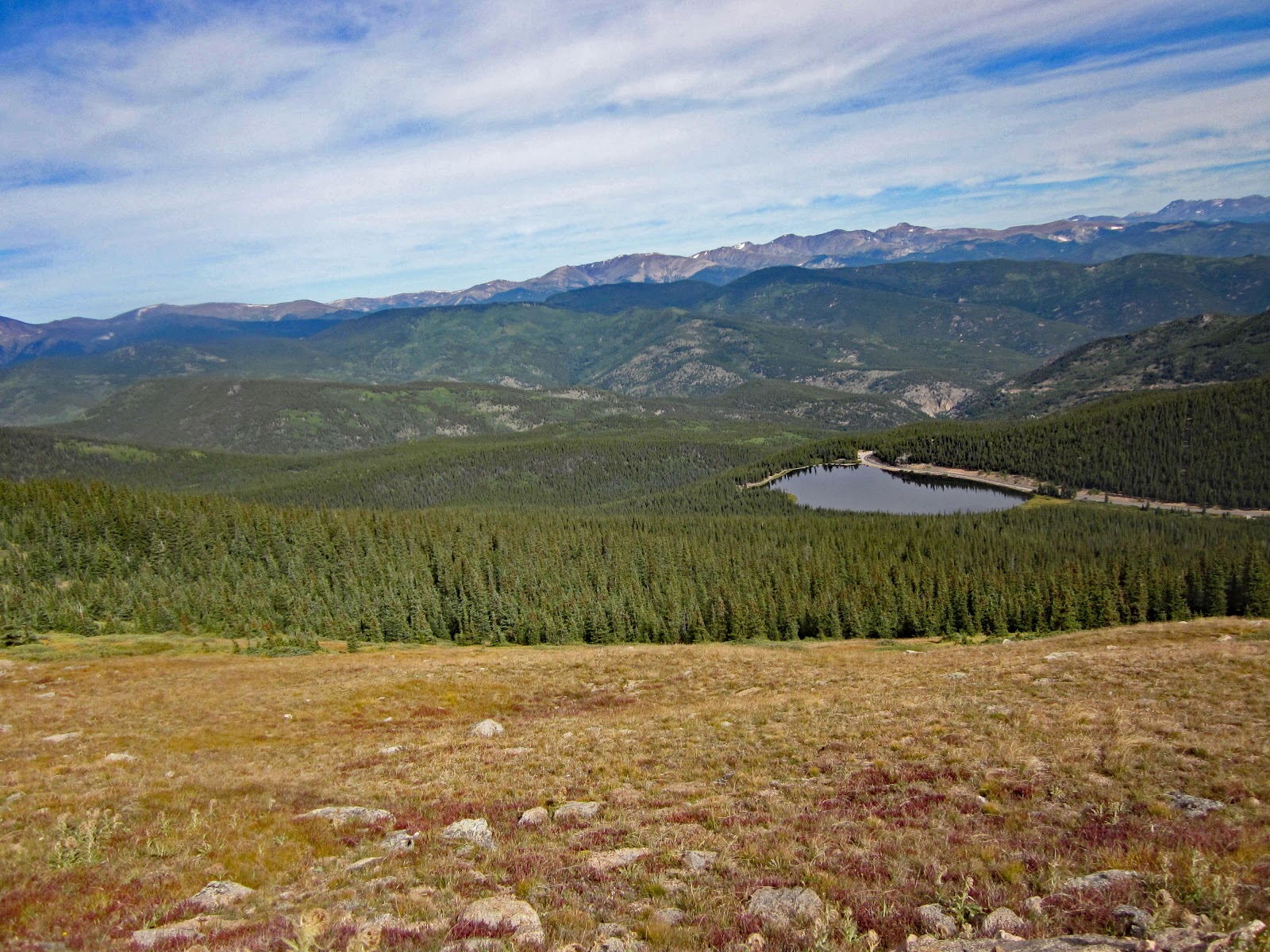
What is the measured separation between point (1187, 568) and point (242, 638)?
6347 inches

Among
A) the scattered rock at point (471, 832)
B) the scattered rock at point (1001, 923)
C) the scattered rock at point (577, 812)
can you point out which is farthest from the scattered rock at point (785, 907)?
the scattered rock at point (471, 832)

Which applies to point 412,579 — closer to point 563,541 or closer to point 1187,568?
point 563,541

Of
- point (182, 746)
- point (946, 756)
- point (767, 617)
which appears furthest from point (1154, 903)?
point (767, 617)

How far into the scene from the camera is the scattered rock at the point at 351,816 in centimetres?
2293

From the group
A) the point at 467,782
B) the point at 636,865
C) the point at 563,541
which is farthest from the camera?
the point at 563,541

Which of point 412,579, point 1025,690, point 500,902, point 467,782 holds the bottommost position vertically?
point 412,579

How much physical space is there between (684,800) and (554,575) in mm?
112643

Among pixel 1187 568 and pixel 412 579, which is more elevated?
pixel 412 579

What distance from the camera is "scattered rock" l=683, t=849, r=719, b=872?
1712cm

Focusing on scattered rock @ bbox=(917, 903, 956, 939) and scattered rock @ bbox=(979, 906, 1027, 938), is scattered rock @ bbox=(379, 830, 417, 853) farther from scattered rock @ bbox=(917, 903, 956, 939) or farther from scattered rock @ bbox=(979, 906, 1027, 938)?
scattered rock @ bbox=(979, 906, 1027, 938)

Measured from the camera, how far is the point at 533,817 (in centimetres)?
2259

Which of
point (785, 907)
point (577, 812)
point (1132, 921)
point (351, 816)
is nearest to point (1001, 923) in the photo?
point (1132, 921)

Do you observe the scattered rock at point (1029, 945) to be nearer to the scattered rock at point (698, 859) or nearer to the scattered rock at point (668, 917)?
the scattered rock at point (668, 917)

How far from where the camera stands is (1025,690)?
124ft
